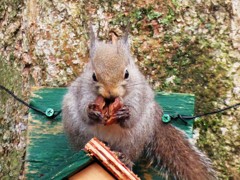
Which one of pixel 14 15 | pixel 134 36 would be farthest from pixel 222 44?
pixel 14 15

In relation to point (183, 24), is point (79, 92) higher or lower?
lower

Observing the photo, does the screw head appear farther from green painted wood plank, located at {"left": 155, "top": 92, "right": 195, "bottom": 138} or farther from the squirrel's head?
green painted wood plank, located at {"left": 155, "top": 92, "right": 195, "bottom": 138}

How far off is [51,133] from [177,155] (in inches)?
19.2

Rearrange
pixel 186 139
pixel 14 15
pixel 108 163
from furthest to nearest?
pixel 14 15, pixel 186 139, pixel 108 163

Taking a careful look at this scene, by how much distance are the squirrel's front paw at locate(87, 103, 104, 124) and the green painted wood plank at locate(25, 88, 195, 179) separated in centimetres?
21

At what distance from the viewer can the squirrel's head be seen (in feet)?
7.42

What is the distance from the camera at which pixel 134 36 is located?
281cm

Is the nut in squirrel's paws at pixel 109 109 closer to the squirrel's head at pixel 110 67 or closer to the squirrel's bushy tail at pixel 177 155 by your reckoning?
the squirrel's head at pixel 110 67

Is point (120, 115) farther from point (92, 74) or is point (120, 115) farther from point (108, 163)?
point (108, 163)

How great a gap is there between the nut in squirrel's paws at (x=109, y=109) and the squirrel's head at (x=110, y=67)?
0.03 meters

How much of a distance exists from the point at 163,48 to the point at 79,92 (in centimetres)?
49

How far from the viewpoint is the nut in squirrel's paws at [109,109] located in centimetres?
226

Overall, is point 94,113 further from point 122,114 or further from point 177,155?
point 177,155

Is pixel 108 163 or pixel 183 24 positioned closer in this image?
pixel 108 163
